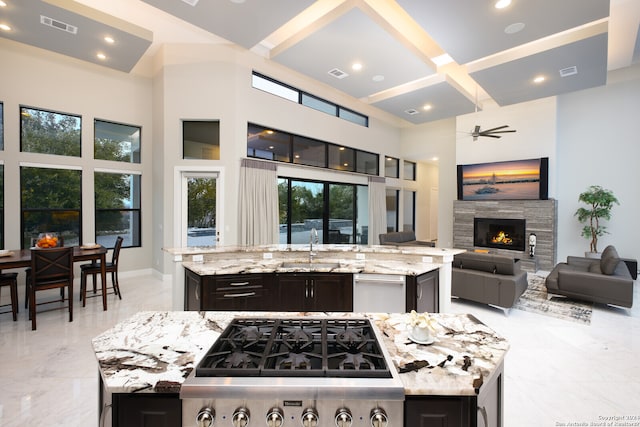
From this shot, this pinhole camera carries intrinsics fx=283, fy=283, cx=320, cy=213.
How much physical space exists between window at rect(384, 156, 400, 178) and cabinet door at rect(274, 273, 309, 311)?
7081 mm

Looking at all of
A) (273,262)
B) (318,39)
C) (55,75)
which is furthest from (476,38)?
(55,75)

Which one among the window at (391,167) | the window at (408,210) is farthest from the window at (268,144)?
the window at (408,210)

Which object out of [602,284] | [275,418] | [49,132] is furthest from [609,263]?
[49,132]

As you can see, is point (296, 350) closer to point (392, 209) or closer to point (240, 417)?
point (240, 417)

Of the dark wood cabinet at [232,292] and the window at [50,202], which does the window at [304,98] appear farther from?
the dark wood cabinet at [232,292]

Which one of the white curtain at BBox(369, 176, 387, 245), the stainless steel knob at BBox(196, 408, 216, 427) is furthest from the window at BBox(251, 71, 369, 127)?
the stainless steel knob at BBox(196, 408, 216, 427)

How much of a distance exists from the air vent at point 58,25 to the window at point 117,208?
2537mm

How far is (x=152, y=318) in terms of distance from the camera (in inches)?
62.4

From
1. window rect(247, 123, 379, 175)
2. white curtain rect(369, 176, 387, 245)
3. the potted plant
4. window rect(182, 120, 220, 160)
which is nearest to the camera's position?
window rect(182, 120, 220, 160)

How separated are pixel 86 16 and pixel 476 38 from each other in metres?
5.27

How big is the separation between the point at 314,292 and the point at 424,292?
1.14m

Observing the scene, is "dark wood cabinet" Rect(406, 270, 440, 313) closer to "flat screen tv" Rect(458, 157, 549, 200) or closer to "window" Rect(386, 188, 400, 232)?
"flat screen tv" Rect(458, 157, 549, 200)

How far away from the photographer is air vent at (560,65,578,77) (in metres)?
4.80

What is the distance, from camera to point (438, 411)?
100cm
